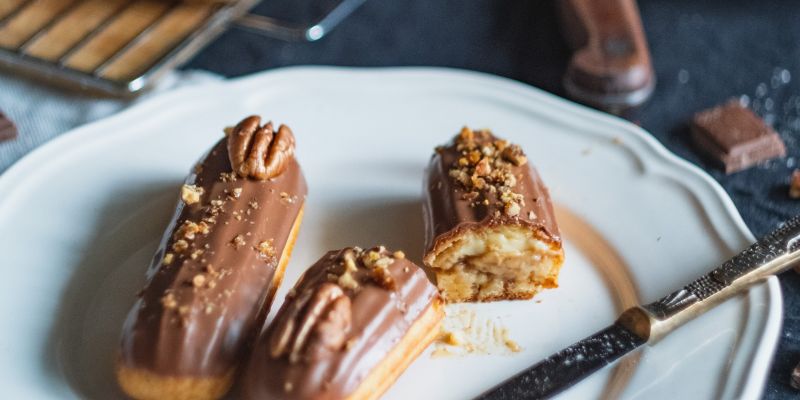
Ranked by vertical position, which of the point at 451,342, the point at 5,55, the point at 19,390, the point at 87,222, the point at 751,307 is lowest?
the point at 751,307

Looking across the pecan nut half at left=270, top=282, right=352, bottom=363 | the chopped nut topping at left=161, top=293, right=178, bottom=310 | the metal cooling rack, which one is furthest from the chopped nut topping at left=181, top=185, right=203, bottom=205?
the metal cooling rack

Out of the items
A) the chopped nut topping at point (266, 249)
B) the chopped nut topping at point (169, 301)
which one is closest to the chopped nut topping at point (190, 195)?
the chopped nut topping at point (266, 249)

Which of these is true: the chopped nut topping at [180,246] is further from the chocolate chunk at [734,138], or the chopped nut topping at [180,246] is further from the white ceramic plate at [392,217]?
the chocolate chunk at [734,138]

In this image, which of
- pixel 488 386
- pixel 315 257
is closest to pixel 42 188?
pixel 315 257

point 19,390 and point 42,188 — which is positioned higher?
point 42,188

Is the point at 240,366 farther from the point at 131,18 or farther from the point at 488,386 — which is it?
the point at 131,18

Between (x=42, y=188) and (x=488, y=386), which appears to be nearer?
(x=488, y=386)

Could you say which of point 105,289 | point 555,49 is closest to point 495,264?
point 105,289
